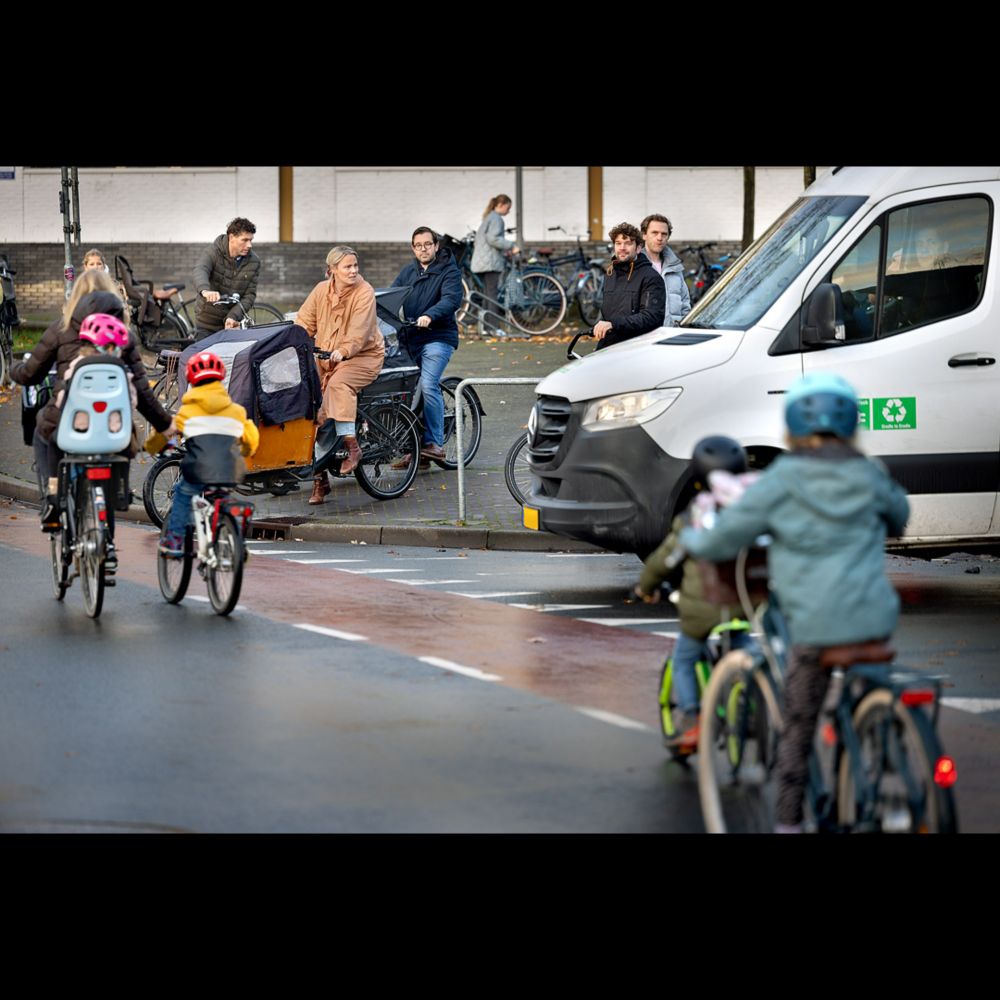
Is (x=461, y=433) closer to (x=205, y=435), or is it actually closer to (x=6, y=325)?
(x=205, y=435)

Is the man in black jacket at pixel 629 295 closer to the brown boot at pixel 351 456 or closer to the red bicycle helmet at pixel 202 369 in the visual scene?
the brown boot at pixel 351 456

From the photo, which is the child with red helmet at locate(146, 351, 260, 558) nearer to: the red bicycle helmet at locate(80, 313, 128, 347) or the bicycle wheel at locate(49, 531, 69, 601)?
the red bicycle helmet at locate(80, 313, 128, 347)

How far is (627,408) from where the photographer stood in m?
11.6

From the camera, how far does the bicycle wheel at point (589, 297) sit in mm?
27700

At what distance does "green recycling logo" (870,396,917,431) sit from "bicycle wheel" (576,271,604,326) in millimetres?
16321

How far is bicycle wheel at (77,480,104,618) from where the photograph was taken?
11211 mm

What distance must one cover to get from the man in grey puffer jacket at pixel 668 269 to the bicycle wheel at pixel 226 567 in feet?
16.8

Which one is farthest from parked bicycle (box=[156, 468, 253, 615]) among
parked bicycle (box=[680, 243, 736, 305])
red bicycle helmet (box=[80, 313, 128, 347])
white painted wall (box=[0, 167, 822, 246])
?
white painted wall (box=[0, 167, 822, 246])

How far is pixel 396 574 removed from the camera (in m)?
13.3

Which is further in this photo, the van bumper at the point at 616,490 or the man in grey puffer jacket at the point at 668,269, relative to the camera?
the man in grey puffer jacket at the point at 668,269

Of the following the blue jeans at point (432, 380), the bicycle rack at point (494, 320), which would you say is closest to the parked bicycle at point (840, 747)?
the blue jeans at point (432, 380)
